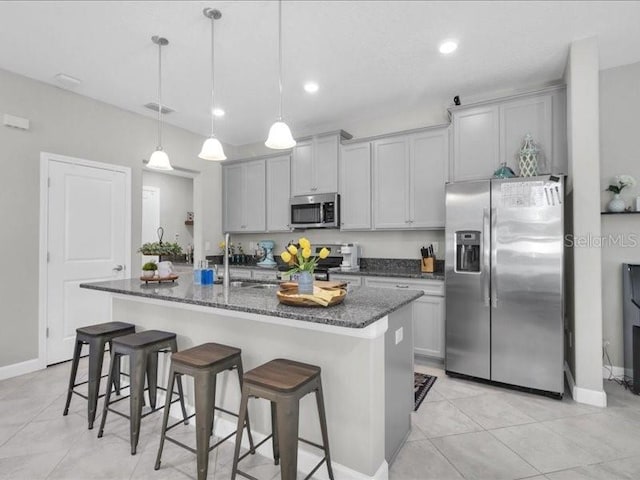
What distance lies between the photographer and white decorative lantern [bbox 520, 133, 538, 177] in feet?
10.3

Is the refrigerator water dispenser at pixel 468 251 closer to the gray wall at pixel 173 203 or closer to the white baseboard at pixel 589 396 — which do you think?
the white baseboard at pixel 589 396

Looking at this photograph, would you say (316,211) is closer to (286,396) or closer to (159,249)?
(159,249)

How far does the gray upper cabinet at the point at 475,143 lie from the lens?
3.48 meters

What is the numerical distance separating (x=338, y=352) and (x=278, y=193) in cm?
350

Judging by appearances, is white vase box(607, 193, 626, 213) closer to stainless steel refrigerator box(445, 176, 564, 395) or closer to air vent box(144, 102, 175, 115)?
stainless steel refrigerator box(445, 176, 564, 395)

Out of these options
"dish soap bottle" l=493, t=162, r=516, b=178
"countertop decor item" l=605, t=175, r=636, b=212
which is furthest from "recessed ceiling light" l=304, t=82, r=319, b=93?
"countertop decor item" l=605, t=175, r=636, b=212

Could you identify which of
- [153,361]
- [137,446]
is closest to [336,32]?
[153,361]

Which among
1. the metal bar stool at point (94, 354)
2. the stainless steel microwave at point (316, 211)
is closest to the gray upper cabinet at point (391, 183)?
the stainless steel microwave at point (316, 211)

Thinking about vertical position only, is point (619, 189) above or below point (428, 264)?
above

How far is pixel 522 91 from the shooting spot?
11.6ft

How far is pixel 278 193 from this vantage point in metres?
5.04

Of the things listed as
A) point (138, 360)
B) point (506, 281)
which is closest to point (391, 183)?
point (506, 281)

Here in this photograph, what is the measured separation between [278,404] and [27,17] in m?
3.21

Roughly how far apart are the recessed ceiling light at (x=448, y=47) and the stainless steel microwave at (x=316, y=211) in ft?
6.56
